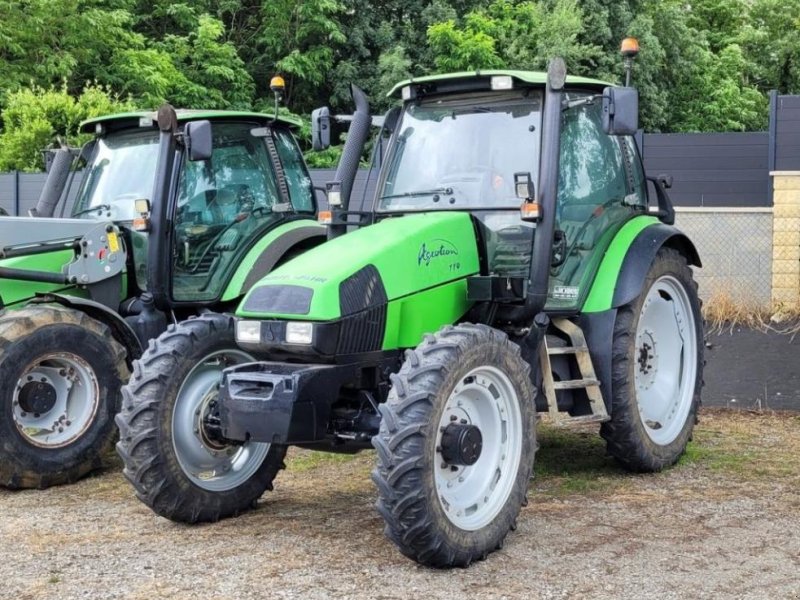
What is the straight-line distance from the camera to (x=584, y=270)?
6762 mm

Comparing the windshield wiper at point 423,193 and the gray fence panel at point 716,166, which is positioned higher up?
the gray fence panel at point 716,166

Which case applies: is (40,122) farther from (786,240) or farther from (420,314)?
(420,314)

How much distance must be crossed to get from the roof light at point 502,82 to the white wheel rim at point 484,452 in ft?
6.01

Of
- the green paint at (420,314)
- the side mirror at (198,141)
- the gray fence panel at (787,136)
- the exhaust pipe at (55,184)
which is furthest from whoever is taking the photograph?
the gray fence panel at (787,136)

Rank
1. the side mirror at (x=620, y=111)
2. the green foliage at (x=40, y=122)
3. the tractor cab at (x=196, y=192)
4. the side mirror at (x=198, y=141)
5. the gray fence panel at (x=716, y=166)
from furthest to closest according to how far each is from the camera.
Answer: the green foliage at (x=40, y=122)
the gray fence panel at (x=716, y=166)
the tractor cab at (x=196, y=192)
the side mirror at (x=198, y=141)
the side mirror at (x=620, y=111)

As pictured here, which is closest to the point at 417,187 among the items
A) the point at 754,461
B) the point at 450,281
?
the point at 450,281

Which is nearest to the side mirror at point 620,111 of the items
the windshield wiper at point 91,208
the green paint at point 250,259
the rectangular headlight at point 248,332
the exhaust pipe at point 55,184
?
the rectangular headlight at point 248,332

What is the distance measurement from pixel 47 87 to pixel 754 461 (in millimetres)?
19529

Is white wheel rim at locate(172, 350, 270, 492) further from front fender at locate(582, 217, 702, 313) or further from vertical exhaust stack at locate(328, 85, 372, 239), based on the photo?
front fender at locate(582, 217, 702, 313)

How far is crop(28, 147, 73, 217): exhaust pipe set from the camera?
920 centimetres

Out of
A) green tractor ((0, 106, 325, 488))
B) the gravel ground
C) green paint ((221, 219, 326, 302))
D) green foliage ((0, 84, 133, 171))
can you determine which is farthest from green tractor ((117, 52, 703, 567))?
green foliage ((0, 84, 133, 171))

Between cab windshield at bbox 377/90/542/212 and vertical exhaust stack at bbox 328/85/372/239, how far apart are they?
0.23m

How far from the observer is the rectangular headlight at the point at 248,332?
5504mm

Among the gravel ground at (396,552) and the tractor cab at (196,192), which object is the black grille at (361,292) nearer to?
the gravel ground at (396,552)
